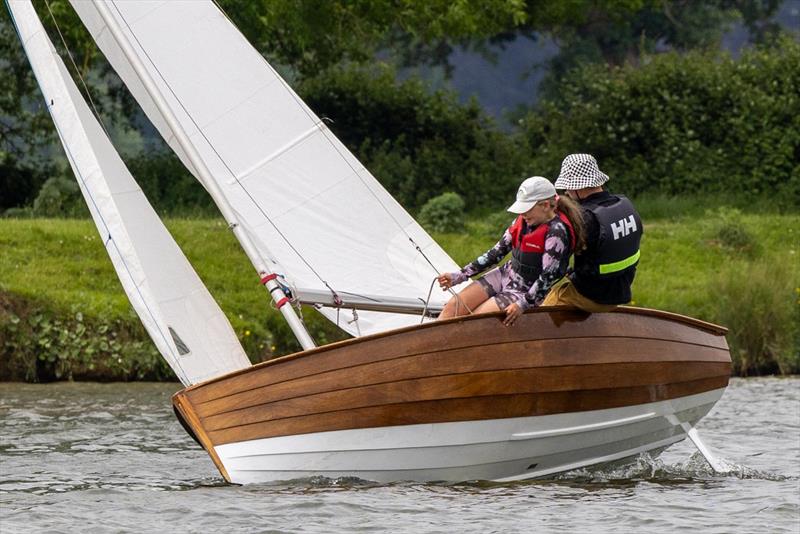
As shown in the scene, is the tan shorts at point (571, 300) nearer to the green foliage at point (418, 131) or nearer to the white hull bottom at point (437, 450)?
the white hull bottom at point (437, 450)

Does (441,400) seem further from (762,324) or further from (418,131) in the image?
(418,131)

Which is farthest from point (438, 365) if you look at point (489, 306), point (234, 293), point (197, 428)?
point (234, 293)

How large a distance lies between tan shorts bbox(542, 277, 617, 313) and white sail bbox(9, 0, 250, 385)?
2.16 meters

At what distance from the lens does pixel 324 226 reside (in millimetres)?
11477

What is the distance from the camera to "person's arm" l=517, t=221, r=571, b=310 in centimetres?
966

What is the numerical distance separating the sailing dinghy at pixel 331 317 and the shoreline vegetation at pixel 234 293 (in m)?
4.24

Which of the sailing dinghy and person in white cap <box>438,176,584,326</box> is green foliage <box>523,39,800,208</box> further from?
person in white cap <box>438,176,584,326</box>

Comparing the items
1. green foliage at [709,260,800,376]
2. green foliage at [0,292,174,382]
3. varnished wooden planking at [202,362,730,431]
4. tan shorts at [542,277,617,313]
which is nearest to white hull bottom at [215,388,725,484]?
varnished wooden planking at [202,362,730,431]

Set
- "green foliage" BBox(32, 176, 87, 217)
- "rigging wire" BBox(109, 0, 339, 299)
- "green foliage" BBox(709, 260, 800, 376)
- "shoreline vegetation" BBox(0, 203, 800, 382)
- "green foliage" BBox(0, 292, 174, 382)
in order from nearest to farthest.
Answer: "rigging wire" BBox(109, 0, 339, 299) < "green foliage" BBox(0, 292, 174, 382) < "shoreline vegetation" BBox(0, 203, 800, 382) < "green foliage" BBox(709, 260, 800, 376) < "green foliage" BBox(32, 176, 87, 217)

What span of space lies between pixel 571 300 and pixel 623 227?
573 mm

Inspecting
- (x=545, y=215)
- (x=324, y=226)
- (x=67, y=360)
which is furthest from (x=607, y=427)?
(x=67, y=360)

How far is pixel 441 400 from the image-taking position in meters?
9.66

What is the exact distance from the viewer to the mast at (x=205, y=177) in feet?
34.7

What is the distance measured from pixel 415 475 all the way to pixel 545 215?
1833 millimetres
